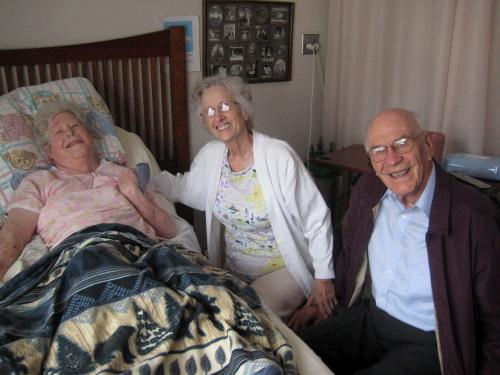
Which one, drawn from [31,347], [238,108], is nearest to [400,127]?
[238,108]

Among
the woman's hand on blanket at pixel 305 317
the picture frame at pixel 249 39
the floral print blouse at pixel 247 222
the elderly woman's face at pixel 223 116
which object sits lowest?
the woman's hand on blanket at pixel 305 317

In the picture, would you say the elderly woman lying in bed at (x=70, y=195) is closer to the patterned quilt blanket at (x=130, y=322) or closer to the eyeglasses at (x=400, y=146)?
the patterned quilt blanket at (x=130, y=322)

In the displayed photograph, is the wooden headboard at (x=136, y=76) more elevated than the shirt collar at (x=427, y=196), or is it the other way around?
the wooden headboard at (x=136, y=76)

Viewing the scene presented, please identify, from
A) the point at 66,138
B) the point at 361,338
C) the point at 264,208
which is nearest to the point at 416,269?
the point at 361,338

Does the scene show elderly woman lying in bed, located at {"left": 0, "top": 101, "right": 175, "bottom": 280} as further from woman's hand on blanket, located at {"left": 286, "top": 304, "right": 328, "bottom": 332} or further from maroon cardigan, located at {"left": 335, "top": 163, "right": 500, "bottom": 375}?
maroon cardigan, located at {"left": 335, "top": 163, "right": 500, "bottom": 375}

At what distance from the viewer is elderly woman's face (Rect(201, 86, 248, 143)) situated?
1.48 m

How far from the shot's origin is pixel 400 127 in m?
1.08

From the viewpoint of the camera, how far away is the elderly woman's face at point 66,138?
1463mm

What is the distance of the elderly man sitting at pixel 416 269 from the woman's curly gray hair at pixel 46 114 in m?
1.04

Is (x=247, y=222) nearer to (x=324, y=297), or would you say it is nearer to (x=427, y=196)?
(x=324, y=297)

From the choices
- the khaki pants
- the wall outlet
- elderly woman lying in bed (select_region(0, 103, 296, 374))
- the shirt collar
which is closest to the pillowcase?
elderly woman lying in bed (select_region(0, 103, 296, 374))

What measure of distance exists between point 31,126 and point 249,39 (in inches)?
47.7

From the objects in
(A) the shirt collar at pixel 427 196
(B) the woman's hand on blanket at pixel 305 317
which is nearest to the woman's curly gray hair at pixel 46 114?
(B) the woman's hand on blanket at pixel 305 317

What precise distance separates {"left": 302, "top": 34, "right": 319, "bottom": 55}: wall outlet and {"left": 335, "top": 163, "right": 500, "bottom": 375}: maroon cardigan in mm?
1693
